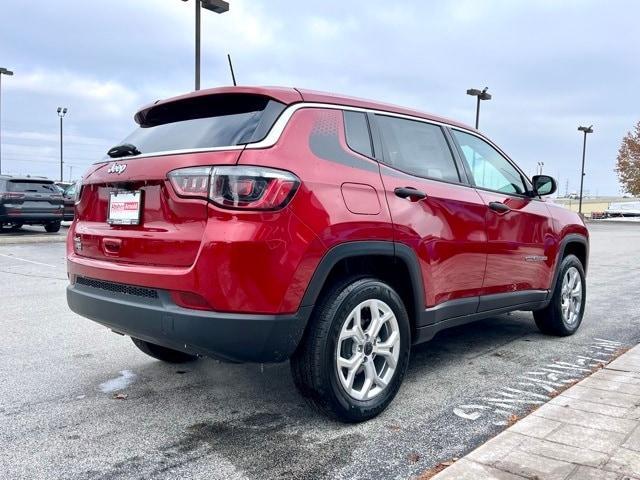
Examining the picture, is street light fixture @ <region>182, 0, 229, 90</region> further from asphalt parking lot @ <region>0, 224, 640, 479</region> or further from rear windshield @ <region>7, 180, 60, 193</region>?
asphalt parking lot @ <region>0, 224, 640, 479</region>

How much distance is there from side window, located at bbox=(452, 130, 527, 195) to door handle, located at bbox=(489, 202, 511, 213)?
0.14 metres

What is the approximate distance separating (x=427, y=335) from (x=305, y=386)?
983 mm

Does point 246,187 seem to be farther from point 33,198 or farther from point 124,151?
point 33,198

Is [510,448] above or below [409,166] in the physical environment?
below

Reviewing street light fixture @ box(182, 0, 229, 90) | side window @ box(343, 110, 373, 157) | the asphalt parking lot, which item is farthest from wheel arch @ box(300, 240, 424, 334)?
street light fixture @ box(182, 0, 229, 90)

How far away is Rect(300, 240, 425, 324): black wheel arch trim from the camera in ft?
9.53

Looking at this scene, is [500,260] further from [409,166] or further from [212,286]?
[212,286]

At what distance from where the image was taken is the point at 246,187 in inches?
108

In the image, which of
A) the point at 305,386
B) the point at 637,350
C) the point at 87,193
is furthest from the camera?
the point at 637,350

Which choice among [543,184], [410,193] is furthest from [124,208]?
[543,184]

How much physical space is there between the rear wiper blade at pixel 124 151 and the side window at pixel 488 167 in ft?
7.36

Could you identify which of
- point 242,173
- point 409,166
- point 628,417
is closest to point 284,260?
point 242,173

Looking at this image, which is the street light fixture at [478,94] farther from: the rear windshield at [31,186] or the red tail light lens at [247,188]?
the red tail light lens at [247,188]

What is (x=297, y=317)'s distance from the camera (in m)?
2.85
